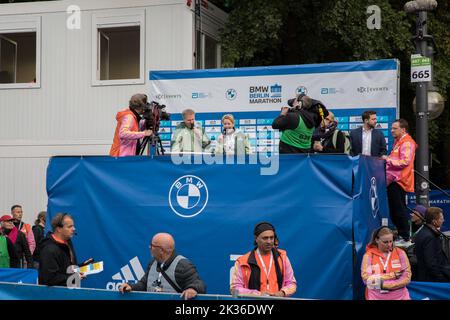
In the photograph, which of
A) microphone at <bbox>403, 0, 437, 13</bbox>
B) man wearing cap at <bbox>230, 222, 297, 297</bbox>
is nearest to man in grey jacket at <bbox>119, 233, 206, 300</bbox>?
man wearing cap at <bbox>230, 222, 297, 297</bbox>

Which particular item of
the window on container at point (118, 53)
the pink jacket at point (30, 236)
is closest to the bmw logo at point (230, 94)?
the window on container at point (118, 53)

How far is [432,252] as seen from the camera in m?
10.0

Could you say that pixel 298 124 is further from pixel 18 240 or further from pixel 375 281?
pixel 18 240

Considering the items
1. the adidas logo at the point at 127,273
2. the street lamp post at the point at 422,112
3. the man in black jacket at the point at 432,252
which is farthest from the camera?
the street lamp post at the point at 422,112

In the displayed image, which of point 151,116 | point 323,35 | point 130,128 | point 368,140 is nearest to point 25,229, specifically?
point 130,128

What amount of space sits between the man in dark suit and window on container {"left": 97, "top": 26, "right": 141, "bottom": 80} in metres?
6.89

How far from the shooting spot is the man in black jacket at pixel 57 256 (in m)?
8.20

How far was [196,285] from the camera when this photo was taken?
773 centimetres

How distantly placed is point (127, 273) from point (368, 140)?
457 centimetres

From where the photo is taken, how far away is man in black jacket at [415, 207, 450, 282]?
9977 millimetres

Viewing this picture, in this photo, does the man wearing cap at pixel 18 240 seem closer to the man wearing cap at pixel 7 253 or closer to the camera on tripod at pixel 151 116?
the man wearing cap at pixel 7 253

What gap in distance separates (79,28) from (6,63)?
2541 millimetres

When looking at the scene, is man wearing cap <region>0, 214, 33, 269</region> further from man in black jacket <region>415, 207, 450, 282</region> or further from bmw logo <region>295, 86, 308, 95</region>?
man in black jacket <region>415, 207, 450, 282</region>

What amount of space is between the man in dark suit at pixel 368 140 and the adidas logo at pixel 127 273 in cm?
416
